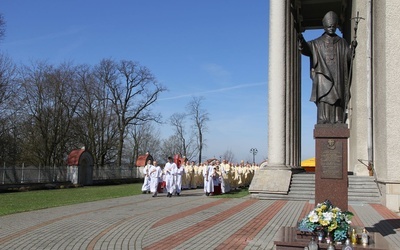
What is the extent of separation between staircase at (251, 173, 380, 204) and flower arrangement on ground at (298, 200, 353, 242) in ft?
34.1

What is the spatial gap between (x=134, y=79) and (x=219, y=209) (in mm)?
43542

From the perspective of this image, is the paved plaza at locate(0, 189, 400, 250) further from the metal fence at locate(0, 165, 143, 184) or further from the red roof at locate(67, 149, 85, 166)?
the red roof at locate(67, 149, 85, 166)

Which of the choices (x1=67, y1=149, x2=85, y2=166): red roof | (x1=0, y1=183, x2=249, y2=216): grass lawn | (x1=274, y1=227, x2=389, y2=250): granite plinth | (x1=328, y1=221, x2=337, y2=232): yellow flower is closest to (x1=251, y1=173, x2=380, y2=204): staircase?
(x1=0, y1=183, x2=249, y2=216): grass lawn

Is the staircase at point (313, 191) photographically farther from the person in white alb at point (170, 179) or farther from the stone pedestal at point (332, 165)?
the stone pedestal at point (332, 165)

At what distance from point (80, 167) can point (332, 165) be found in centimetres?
2895

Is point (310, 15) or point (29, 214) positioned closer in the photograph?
point (29, 214)

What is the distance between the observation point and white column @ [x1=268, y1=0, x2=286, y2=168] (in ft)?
67.7

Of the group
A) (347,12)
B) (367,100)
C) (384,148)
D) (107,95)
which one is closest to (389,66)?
(384,148)

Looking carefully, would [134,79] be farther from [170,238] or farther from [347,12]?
[170,238]

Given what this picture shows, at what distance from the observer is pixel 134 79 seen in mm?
56438

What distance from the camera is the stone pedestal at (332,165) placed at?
339 inches

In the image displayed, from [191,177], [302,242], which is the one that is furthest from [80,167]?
[302,242]

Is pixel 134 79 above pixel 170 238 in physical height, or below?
above

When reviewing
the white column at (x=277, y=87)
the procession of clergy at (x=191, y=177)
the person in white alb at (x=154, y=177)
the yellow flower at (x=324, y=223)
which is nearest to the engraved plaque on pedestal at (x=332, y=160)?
Result: the yellow flower at (x=324, y=223)
